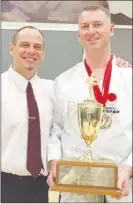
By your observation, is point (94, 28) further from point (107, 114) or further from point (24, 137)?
point (24, 137)

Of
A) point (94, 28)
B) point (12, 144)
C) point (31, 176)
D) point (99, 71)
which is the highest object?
point (94, 28)

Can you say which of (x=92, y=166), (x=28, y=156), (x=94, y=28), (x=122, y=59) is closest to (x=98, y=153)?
(x=92, y=166)

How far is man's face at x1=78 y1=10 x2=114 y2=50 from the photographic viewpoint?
1354mm

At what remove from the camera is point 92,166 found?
1160mm

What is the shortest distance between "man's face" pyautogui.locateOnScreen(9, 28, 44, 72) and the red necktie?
0.53 ft

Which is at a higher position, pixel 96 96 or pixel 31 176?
pixel 96 96

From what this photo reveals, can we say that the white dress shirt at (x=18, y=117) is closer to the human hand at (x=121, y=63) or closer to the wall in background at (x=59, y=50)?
the wall in background at (x=59, y=50)

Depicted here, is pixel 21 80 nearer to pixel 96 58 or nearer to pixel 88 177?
pixel 96 58

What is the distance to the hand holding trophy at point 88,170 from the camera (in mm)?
1160

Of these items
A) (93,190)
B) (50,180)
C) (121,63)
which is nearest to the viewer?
(93,190)

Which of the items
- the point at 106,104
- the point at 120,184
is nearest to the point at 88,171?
the point at 120,184

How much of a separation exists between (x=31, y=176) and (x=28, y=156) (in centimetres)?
8

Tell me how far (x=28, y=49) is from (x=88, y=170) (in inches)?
21.8

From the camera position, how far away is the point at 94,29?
1.35 meters
